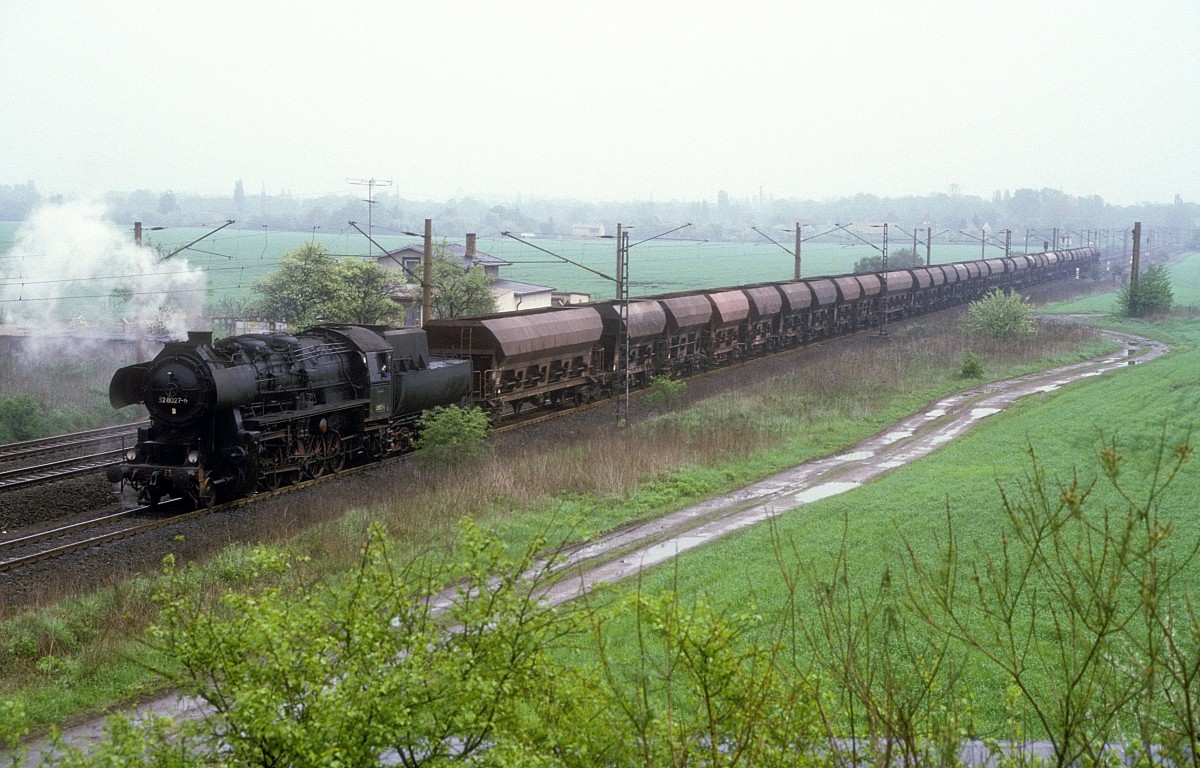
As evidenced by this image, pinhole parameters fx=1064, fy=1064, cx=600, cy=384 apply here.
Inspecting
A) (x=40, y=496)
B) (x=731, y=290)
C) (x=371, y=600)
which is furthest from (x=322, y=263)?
(x=371, y=600)

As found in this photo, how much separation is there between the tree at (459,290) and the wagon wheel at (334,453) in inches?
1144

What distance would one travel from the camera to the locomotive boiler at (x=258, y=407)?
23.3 metres

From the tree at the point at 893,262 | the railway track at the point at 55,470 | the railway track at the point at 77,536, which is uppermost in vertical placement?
the tree at the point at 893,262

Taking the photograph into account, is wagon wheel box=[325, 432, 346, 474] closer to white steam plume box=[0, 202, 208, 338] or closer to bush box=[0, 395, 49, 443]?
bush box=[0, 395, 49, 443]

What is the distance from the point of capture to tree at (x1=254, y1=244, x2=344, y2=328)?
51969mm

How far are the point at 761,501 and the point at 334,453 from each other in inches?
425

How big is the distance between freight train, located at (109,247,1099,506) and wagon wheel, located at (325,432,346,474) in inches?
1.4

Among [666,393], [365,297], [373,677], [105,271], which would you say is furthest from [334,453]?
[105,271]

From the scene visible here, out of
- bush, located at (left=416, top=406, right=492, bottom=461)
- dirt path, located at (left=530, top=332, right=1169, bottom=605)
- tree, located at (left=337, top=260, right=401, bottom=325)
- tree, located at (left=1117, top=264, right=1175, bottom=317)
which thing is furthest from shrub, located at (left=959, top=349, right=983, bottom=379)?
tree, located at (left=1117, top=264, right=1175, bottom=317)

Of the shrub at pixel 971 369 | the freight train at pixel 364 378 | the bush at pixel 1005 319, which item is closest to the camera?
the freight train at pixel 364 378

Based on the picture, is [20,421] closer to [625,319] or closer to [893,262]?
[625,319]

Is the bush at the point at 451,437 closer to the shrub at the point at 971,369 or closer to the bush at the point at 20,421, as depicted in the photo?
the bush at the point at 20,421

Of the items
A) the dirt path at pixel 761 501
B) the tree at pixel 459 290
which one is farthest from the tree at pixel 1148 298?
the tree at pixel 459 290

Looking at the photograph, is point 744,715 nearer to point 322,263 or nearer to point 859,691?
point 859,691
